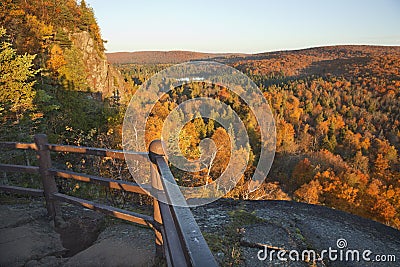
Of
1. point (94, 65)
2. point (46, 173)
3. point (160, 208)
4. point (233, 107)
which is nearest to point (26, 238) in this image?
point (46, 173)

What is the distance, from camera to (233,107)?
167 ft

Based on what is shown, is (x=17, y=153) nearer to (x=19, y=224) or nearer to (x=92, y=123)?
(x=19, y=224)

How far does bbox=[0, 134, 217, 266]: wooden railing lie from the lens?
3.73 feet

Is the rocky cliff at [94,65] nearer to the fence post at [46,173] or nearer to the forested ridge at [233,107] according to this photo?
the forested ridge at [233,107]

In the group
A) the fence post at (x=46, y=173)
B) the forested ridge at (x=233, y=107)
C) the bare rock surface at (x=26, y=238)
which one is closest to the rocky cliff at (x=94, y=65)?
the forested ridge at (x=233, y=107)

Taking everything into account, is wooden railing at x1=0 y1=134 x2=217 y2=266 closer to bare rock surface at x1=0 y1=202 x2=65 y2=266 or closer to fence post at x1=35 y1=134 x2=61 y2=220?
fence post at x1=35 y1=134 x2=61 y2=220

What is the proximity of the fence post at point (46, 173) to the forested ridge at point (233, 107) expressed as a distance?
1.56m

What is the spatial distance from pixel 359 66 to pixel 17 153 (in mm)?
139932

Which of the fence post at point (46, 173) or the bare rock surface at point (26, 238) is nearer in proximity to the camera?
the bare rock surface at point (26, 238)

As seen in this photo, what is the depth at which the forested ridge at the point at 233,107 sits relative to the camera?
12430 mm

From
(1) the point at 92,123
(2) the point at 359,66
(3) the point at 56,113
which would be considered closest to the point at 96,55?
(1) the point at 92,123

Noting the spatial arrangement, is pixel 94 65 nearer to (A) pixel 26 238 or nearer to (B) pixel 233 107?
(B) pixel 233 107

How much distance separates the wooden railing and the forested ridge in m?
1.90

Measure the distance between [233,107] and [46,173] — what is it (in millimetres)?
48254
